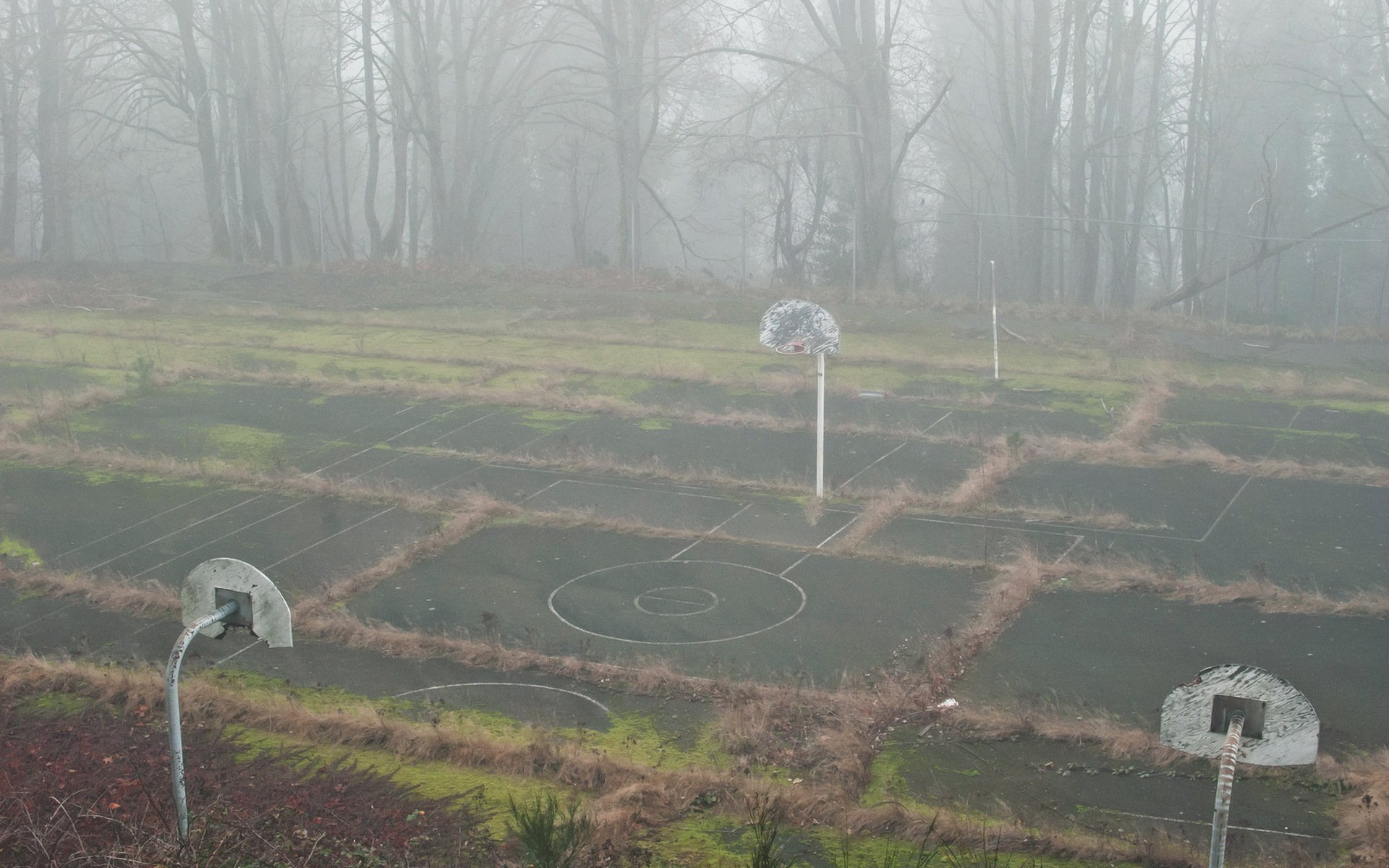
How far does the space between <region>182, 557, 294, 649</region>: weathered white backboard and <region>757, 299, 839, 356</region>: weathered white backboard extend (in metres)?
7.20

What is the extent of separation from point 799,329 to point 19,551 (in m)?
7.06

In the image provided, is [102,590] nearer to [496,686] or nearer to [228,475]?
[228,475]

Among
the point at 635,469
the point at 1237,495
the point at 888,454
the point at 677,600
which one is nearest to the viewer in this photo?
the point at 677,600

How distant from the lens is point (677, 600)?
30.6 feet

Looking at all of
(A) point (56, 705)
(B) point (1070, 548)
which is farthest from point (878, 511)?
(A) point (56, 705)

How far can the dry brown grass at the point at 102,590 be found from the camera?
923 cm

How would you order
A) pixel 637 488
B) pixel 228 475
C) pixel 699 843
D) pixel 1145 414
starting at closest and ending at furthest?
pixel 699 843 → pixel 637 488 → pixel 228 475 → pixel 1145 414

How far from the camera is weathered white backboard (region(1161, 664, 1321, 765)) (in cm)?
418

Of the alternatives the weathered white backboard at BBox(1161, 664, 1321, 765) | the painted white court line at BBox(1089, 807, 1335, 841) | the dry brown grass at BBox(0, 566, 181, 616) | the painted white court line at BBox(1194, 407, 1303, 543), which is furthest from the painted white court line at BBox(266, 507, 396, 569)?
the weathered white backboard at BBox(1161, 664, 1321, 765)

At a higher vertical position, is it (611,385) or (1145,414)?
(611,385)

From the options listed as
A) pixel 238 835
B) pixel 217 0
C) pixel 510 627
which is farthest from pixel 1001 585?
pixel 217 0

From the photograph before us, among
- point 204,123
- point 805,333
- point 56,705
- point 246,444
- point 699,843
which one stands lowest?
point 699,843

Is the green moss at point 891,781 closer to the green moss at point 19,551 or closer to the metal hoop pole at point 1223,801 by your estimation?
the metal hoop pole at point 1223,801

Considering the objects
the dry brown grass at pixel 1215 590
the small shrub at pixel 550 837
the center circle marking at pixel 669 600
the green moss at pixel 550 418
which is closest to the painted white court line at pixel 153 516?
the green moss at pixel 550 418
